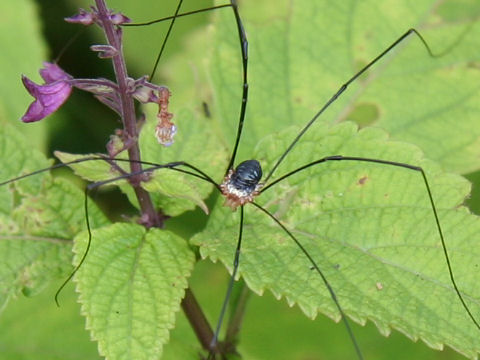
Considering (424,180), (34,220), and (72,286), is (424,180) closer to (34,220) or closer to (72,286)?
(34,220)

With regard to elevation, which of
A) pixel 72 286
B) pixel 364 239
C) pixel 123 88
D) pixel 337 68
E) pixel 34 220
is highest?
pixel 123 88

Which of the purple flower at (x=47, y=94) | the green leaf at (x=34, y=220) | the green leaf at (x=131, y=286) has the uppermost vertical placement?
the purple flower at (x=47, y=94)

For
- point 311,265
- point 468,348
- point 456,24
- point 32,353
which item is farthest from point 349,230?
point 32,353

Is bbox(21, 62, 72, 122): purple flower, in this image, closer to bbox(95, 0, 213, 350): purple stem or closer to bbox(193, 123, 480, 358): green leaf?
bbox(95, 0, 213, 350): purple stem

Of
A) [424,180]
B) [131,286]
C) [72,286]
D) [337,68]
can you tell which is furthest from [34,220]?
[337,68]

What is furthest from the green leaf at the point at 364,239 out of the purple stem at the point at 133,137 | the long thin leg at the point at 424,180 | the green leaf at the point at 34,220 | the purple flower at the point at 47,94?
the purple flower at the point at 47,94

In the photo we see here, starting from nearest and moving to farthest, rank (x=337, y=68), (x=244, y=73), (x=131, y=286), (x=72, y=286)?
(x=131, y=286)
(x=244, y=73)
(x=337, y=68)
(x=72, y=286)

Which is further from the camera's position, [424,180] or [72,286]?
[72,286]

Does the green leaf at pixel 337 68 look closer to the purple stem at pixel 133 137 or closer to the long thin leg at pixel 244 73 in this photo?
the long thin leg at pixel 244 73
